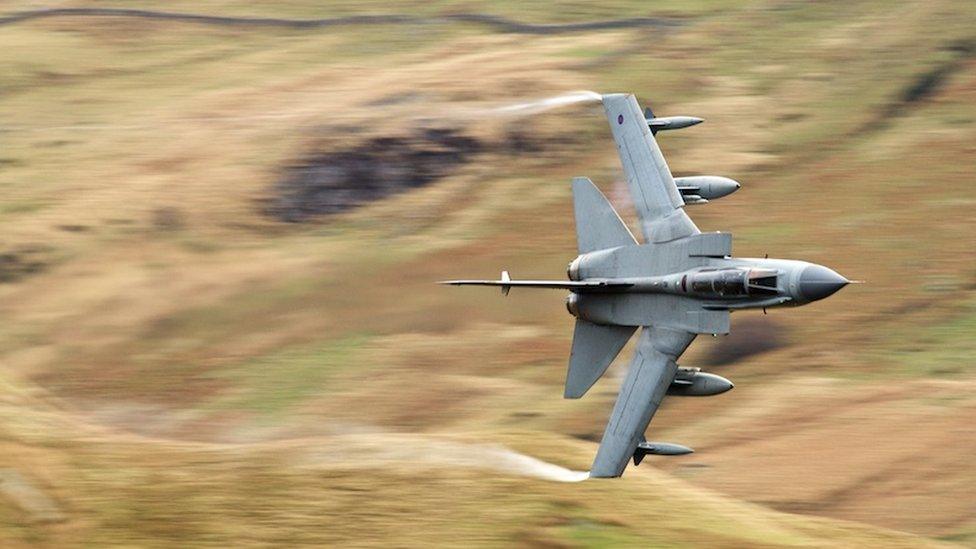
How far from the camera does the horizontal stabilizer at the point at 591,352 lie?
4062cm

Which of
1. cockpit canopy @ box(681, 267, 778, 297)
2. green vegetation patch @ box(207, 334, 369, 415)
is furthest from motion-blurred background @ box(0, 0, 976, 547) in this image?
cockpit canopy @ box(681, 267, 778, 297)

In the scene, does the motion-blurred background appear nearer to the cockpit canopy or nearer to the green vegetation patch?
the green vegetation patch

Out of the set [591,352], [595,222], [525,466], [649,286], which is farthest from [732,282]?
[525,466]

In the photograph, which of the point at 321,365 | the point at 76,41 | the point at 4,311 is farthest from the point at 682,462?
the point at 76,41

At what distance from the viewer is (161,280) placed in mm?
63594

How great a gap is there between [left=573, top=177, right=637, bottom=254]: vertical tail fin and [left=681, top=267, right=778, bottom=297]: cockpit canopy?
3.58 metres

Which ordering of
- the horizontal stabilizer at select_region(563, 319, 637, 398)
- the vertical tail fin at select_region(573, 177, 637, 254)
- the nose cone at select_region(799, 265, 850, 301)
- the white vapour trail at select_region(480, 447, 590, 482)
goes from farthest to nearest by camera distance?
the vertical tail fin at select_region(573, 177, 637, 254), the horizontal stabilizer at select_region(563, 319, 637, 398), the white vapour trail at select_region(480, 447, 590, 482), the nose cone at select_region(799, 265, 850, 301)

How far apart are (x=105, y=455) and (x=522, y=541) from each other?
1101cm

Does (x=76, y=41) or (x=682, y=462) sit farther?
(x=76, y=41)

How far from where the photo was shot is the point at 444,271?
62.7 metres

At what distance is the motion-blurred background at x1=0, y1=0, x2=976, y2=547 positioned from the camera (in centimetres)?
3506

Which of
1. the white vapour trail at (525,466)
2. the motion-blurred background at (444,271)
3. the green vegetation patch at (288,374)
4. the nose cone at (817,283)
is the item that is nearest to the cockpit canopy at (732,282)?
the nose cone at (817,283)

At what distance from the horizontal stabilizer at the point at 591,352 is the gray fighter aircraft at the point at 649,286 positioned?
28 mm

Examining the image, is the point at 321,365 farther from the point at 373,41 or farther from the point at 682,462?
the point at 373,41
